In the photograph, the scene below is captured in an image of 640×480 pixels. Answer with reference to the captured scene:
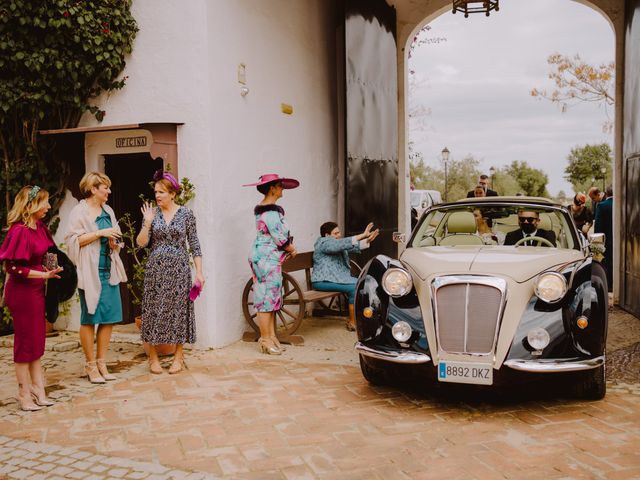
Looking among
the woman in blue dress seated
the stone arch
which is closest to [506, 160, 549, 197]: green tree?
the stone arch

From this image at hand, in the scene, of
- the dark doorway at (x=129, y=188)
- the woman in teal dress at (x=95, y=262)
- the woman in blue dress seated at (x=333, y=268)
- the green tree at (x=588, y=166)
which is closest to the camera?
the woman in teal dress at (x=95, y=262)

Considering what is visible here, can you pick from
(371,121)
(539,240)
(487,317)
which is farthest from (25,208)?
(371,121)

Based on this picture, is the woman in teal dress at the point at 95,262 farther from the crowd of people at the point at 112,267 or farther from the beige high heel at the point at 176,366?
the beige high heel at the point at 176,366

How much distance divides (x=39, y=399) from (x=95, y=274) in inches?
42.9

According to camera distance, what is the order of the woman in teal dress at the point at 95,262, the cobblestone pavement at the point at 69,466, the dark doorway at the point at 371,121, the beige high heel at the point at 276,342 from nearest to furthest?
1. the cobblestone pavement at the point at 69,466
2. the woman in teal dress at the point at 95,262
3. the beige high heel at the point at 276,342
4. the dark doorway at the point at 371,121

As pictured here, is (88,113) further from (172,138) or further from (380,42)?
(380,42)

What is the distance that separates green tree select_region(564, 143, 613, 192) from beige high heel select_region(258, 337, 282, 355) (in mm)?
40049

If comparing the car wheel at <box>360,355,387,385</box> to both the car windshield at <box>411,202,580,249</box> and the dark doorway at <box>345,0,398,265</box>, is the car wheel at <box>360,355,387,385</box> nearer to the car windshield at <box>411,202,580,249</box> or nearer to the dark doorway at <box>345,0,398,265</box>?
the car windshield at <box>411,202,580,249</box>

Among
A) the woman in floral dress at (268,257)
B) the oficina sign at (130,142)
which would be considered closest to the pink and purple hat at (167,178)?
the woman in floral dress at (268,257)

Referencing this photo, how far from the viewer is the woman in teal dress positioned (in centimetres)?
539

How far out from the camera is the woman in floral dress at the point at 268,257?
261 inches

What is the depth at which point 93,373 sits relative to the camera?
557cm

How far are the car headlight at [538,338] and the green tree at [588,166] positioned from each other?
41.1 metres

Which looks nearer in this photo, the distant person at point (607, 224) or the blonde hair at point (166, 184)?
the blonde hair at point (166, 184)
